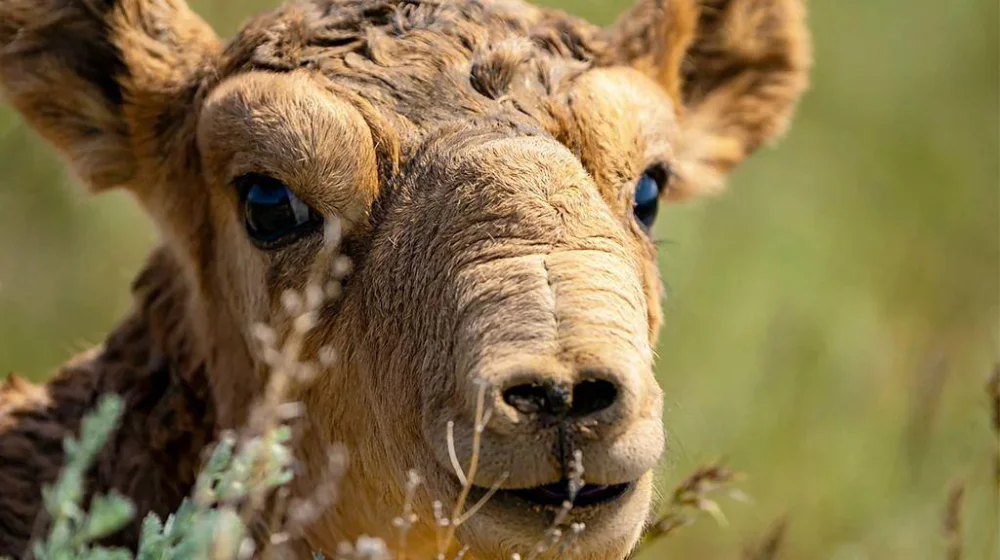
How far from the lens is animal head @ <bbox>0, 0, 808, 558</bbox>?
4195 millimetres

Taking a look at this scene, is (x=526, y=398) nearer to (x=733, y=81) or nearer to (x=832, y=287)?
(x=733, y=81)

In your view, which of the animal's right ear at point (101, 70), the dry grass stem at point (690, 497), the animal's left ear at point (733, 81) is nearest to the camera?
the dry grass stem at point (690, 497)

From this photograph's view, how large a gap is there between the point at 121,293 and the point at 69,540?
704cm

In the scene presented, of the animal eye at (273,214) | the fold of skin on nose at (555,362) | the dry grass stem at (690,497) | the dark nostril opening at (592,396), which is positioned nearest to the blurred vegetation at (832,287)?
the dry grass stem at (690,497)

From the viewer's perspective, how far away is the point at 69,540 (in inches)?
154

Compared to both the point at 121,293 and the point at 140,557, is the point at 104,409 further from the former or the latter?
the point at 121,293

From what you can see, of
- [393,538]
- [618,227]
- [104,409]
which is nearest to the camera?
[104,409]

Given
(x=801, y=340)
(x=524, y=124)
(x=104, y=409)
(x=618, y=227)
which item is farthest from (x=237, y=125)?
(x=801, y=340)

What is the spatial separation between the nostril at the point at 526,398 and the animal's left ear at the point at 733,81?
2681 millimetres

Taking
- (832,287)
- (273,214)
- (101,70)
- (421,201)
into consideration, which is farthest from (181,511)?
(832,287)

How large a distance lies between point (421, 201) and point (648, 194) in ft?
3.13

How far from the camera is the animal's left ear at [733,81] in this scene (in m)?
6.82

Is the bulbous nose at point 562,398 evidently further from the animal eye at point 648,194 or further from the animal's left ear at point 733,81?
the animal's left ear at point 733,81

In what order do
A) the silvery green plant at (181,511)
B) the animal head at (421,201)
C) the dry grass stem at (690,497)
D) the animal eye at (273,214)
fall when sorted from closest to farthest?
the silvery green plant at (181,511), the animal head at (421,201), the animal eye at (273,214), the dry grass stem at (690,497)
